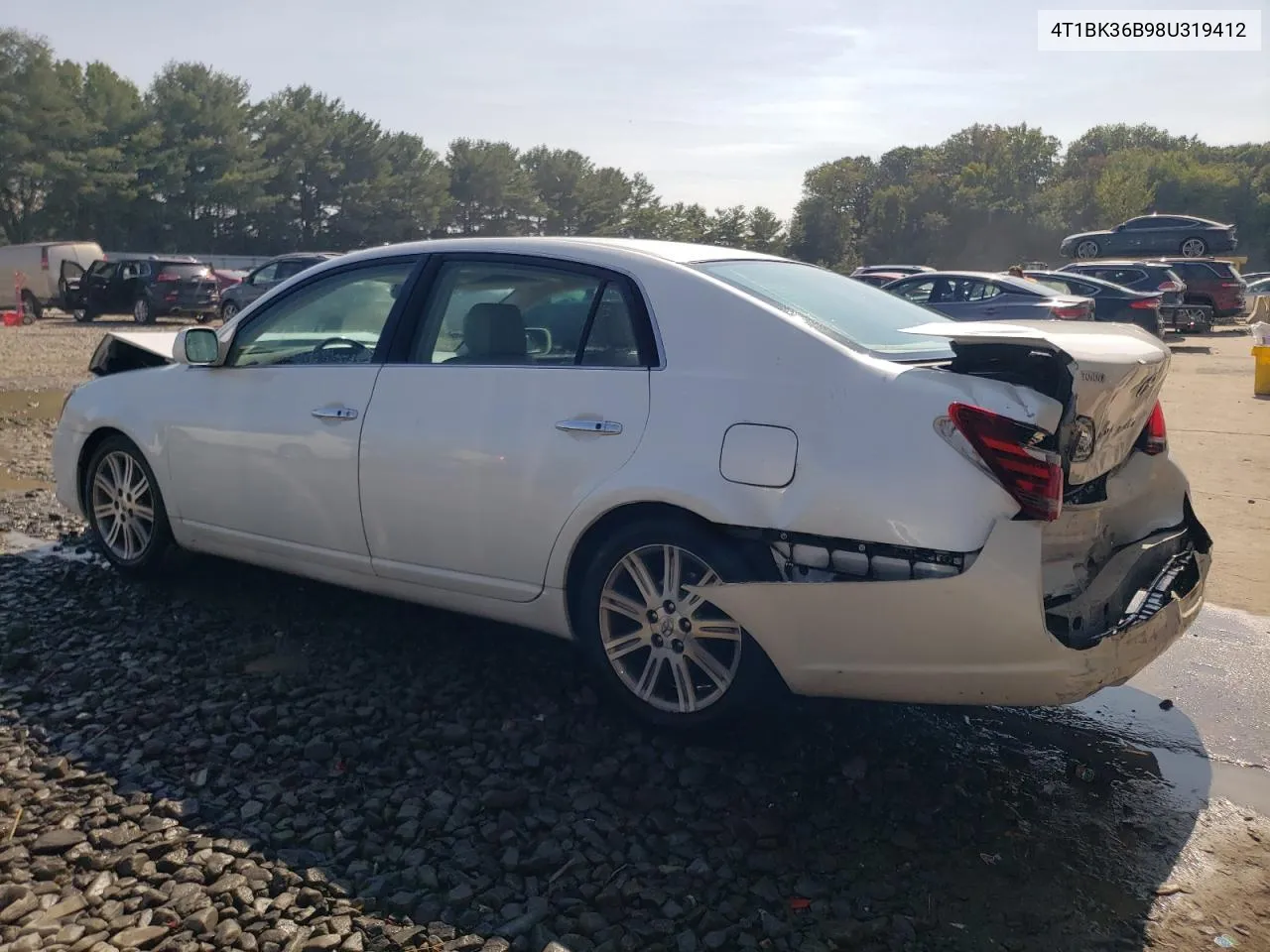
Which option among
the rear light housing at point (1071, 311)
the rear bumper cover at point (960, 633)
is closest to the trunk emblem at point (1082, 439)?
the rear bumper cover at point (960, 633)

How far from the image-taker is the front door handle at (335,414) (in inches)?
171

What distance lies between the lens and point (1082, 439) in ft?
10.9

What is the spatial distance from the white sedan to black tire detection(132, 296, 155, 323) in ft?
70.1

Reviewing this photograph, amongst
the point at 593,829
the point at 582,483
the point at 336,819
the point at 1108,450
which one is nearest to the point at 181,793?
the point at 336,819

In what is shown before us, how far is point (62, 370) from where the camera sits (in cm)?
1523

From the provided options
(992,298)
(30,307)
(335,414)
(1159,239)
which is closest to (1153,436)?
(335,414)

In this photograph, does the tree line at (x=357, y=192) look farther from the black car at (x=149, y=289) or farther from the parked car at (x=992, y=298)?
the parked car at (x=992, y=298)

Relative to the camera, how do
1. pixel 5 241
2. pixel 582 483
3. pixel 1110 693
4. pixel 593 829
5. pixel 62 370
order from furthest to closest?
1. pixel 5 241
2. pixel 62 370
3. pixel 1110 693
4. pixel 582 483
5. pixel 593 829

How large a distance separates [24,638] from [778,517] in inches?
125

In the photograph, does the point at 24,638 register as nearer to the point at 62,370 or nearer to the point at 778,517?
the point at 778,517

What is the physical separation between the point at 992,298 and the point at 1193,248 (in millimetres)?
19367

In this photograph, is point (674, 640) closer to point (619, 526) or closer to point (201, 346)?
point (619, 526)

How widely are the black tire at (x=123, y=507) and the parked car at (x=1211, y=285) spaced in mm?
26356

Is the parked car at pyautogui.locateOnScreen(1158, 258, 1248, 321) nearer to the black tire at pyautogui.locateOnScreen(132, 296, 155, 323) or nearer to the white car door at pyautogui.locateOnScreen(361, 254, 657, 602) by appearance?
the black tire at pyautogui.locateOnScreen(132, 296, 155, 323)
